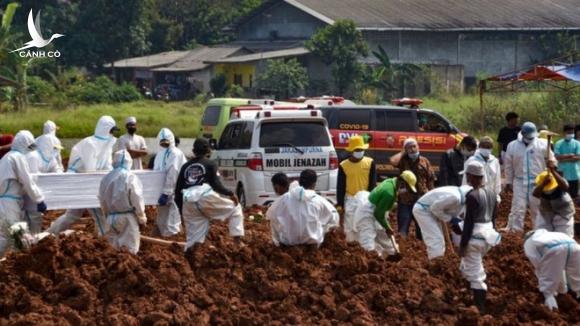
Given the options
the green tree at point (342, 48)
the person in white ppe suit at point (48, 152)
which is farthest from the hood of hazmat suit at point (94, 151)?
the green tree at point (342, 48)

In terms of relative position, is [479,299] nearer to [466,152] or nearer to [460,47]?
[466,152]

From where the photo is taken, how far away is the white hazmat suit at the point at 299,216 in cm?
1297

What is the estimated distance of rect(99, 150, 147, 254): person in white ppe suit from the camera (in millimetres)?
13453

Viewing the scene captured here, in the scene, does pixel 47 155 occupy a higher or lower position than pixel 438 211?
higher

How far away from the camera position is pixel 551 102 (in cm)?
3697

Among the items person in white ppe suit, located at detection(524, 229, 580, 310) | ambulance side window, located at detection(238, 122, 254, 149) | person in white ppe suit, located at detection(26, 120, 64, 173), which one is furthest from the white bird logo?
person in white ppe suit, located at detection(524, 229, 580, 310)

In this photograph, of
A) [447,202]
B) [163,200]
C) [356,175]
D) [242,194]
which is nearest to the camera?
[447,202]

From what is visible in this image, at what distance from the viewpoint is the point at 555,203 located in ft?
47.4

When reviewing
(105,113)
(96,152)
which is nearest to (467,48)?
(105,113)

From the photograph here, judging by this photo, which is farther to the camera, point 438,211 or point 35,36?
A: point 35,36

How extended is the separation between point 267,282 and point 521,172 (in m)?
5.80

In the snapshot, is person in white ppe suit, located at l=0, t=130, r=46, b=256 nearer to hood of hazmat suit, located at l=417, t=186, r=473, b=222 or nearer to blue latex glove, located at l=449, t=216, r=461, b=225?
A: hood of hazmat suit, located at l=417, t=186, r=473, b=222

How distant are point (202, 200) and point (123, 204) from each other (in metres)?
0.82

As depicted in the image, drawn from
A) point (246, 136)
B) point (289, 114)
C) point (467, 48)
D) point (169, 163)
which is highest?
point (467, 48)
